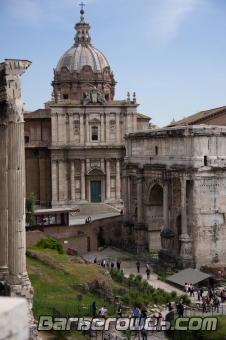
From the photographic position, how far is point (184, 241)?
35.3 meters

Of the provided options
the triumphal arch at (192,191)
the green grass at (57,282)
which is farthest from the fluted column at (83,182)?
the green grass at (57,282)

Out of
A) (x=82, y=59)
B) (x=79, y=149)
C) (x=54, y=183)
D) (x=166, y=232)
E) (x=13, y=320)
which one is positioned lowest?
(x=166, y=232)

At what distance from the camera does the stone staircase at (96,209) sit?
5053 centimetres

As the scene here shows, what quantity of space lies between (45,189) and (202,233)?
23.1 meters

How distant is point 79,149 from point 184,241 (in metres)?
20.4

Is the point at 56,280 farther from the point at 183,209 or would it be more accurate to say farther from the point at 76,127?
the point at 76,127

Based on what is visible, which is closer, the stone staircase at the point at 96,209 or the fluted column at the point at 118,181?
the stone staircase at the point at 96,209

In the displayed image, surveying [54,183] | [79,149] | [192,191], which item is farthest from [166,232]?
[54,183]

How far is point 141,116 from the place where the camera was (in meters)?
58.6

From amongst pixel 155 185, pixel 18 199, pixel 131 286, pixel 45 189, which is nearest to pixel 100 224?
pixel 155 185

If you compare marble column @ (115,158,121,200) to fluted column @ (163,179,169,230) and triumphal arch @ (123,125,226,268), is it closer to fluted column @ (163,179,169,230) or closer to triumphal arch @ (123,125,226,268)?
triumphal arch @ (123,125,226,268)

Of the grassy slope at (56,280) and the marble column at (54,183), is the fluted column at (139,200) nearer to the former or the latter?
the marble column at (54,183)

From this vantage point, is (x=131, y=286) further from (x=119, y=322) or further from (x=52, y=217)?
(x=52, y=217)

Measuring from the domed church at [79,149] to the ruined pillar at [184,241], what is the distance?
59.2 feet
